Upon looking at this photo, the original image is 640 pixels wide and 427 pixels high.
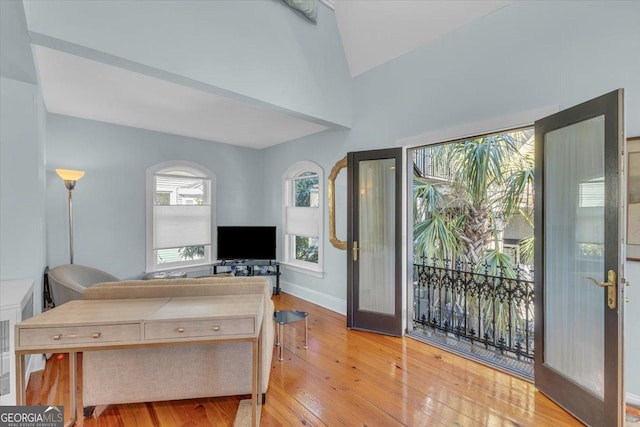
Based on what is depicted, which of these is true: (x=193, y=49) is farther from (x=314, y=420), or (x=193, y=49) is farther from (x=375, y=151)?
(x=314, y=420)

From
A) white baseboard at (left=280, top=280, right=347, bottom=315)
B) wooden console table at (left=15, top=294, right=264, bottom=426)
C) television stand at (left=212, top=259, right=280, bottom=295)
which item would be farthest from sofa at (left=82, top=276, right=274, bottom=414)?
television stand at (left=212, top=259, right=280, bottom=295)

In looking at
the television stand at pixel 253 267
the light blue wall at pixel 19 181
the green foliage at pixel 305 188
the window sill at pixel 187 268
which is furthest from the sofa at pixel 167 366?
the green foliage at pixel 305 188

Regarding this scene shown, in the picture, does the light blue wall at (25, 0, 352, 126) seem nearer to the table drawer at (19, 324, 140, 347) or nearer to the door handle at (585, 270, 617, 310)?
the table drawer at (19, 324, 140, 347)

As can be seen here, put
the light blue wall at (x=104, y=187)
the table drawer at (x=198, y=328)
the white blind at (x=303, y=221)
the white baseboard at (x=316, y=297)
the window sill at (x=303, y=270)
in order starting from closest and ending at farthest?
the table drawer at (x=198, y=328)
the light blue wall at (x=104, y=187)
the white baseboard at (x=316, y=297)
the window sill at (x=303, y=270)
the white blind at (x=303, y=221)

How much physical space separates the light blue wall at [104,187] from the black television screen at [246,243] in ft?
4.03

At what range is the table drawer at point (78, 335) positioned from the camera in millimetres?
1524

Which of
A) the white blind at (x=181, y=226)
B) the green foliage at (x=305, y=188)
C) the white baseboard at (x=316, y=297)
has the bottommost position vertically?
the white baseboard at (x=316, y=297)

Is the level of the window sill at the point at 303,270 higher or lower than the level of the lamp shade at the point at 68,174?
lower

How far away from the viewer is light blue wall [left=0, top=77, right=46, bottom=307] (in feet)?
8.05

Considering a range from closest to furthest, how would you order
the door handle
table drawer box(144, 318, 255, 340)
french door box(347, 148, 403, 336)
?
1. table drawer box(144, 318, 255, 340)
2. the door handle
3. french door box(347, 148, 403, 336)

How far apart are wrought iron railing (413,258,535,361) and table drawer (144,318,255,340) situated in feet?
8.91

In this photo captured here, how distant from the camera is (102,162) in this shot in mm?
4293

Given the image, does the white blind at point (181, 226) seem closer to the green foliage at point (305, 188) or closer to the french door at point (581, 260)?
the green foliage at point (305, 188)

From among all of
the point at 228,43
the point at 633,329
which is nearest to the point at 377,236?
the point at 633,329
